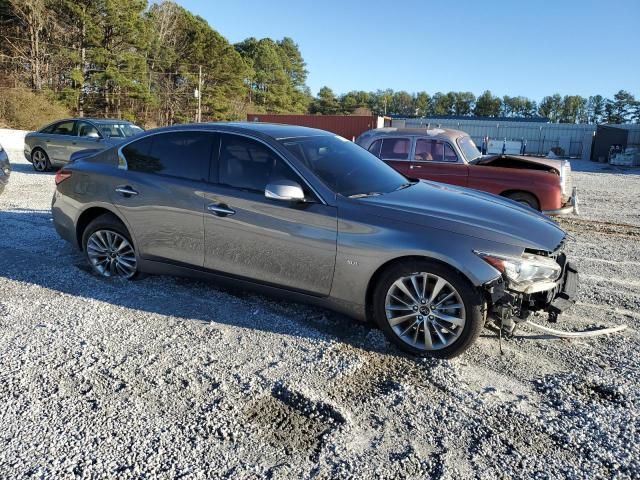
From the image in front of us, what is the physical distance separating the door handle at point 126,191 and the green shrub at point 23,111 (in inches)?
1271

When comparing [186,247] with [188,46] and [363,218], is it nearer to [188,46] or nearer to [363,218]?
[363,218]

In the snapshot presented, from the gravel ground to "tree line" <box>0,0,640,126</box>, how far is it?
3643 cm

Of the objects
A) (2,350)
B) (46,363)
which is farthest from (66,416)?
(2,350)

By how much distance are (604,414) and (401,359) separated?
1292mm

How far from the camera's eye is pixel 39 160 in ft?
44.8

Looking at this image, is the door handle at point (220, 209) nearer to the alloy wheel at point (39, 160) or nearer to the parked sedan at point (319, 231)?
the parked sedan at point (319, 231)

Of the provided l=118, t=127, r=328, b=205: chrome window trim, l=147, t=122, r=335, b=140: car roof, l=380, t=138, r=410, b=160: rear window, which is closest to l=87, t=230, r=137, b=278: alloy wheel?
l=118, t=127, r=328, b=205: chrome window trim

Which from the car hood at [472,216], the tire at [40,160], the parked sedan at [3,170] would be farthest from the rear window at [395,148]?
the tire at [40,160]

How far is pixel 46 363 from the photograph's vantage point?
339 cm

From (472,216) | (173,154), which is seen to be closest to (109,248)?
(173,154)

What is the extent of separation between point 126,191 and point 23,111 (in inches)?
1301

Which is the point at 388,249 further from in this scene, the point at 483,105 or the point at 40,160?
the point at 483,105

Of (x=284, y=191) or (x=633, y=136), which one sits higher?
(x=633, y=136)

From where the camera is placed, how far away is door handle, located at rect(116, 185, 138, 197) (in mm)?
4703
